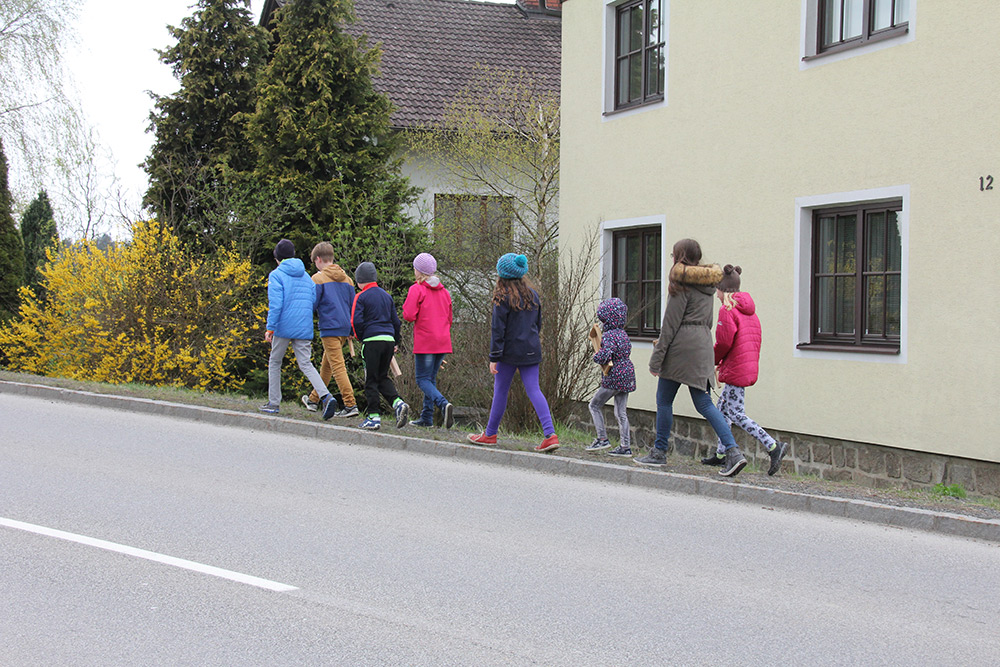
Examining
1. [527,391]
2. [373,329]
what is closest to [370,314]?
[373,329]

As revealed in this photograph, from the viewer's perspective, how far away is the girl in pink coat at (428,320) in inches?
428

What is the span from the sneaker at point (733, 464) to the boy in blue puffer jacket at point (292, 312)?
4.39 metres

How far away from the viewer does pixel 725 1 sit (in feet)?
41.9

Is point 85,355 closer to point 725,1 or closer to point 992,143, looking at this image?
point 725,1

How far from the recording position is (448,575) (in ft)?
18.8

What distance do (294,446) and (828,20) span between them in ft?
23.1

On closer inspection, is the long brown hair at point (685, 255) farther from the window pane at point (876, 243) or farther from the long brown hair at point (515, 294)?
the window pane at point (876, 243)

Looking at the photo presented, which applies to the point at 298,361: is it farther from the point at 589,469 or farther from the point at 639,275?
the point at 639,275

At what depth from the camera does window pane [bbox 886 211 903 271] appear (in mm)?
10672

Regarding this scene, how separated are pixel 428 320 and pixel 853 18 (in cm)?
535

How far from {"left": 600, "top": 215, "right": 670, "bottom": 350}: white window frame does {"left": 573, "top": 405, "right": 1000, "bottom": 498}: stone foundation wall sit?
1.43 metres

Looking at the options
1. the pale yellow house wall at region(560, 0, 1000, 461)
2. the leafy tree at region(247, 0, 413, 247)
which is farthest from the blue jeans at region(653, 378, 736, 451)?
the leafy tree at region(247, 0, 413, 247)

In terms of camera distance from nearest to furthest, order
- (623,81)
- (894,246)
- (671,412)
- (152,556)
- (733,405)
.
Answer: (152,556) → (671,412) → (733,405) → (894,246) → (623,81)

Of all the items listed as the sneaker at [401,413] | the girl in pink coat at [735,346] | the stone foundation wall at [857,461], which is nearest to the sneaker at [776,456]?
the girl in pink coat at [735,346]
